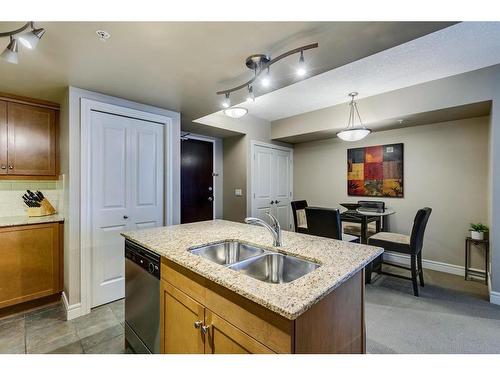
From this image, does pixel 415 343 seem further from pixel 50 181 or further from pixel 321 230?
pixel 50 181

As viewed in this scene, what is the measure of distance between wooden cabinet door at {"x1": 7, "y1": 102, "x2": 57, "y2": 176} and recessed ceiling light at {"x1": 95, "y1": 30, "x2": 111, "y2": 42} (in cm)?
171

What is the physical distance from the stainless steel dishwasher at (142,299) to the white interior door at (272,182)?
2666mm

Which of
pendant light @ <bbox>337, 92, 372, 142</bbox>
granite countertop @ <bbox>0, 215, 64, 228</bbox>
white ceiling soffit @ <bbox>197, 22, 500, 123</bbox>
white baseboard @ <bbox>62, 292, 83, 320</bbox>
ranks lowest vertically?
white baseboard @ <bbox>62, 292, 83, 320</bbox>

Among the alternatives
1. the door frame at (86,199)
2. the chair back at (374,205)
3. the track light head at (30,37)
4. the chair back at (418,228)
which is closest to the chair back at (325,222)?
the chair back at (418,228)

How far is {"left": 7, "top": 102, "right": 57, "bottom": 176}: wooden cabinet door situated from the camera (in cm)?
240

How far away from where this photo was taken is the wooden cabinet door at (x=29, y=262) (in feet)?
7.23

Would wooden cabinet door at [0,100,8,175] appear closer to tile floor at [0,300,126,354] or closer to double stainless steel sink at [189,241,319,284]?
tile floor at [0,300,126,354]

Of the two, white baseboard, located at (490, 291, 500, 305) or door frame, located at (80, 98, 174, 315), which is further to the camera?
white baseboard, located at (490, 291, 500, 305)

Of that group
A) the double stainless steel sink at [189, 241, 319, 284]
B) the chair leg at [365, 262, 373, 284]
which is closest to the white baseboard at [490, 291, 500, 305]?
the chair leg at [365, 262, 373, 284]

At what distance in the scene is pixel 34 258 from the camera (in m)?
2.35

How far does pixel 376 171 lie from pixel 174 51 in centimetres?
349

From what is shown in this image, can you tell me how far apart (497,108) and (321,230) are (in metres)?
2.17
